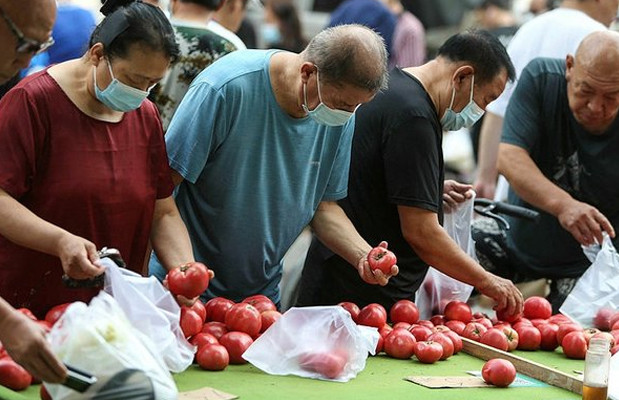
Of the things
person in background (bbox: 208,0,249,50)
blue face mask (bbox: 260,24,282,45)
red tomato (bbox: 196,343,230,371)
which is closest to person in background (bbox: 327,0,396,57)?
blue face mask (bbox: 260,24,282,45)

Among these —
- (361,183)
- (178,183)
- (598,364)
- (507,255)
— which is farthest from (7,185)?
(507,255)

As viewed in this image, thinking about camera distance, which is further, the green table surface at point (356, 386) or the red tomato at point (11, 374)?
the green table surface at point (356, 386)

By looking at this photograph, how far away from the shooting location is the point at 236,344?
12.9 ft

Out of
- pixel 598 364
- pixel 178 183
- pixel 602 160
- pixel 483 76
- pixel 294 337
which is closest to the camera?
pixel 598 364

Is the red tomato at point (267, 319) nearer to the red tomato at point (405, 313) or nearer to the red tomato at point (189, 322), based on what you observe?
A: the red tomato at point (189, 322)

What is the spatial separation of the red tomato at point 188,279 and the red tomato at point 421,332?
98cm

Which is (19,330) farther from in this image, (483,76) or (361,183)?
(483,76)

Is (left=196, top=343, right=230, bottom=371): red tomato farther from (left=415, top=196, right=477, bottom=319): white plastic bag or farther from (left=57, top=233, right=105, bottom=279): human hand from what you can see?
(left=415, top=196, right=477, bottom=319): white plastic bag

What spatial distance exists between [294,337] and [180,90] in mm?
2112

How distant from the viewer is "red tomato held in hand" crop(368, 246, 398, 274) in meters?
4.25

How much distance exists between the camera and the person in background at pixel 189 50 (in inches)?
223

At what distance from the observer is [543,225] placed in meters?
5.80

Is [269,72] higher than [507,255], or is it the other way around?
[269,72]

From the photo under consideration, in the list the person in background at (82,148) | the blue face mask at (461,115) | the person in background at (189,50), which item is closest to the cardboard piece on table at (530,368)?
the blue face mask at (461,115)
